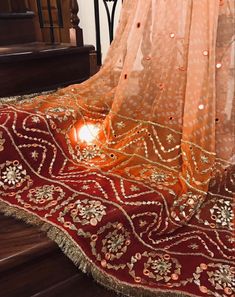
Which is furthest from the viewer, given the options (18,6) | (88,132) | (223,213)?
(18,6)

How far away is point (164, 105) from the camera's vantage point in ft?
4.50

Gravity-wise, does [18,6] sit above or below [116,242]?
above

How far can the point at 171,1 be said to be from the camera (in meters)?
1.31

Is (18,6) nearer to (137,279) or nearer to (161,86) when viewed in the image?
(161,86)

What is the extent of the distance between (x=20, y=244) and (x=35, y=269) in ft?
0.29

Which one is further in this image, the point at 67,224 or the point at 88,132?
the point at 88,132

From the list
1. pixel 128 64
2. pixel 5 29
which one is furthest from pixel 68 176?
pixel 5 29

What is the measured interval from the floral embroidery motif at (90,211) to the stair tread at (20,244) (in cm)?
12

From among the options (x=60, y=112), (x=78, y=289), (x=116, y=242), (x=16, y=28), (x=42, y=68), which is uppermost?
(x=16, y=28)

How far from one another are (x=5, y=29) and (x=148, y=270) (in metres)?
1.73

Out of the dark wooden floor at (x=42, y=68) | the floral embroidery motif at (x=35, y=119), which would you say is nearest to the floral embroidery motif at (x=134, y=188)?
the floral embroidery motif at (x=35, y=119)

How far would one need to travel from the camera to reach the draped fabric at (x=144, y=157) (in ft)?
3.31

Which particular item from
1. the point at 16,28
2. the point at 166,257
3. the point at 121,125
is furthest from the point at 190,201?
the point at 16,28

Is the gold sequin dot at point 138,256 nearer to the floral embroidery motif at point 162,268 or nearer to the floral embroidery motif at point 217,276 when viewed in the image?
the floral embroidery motif at point 162,268
